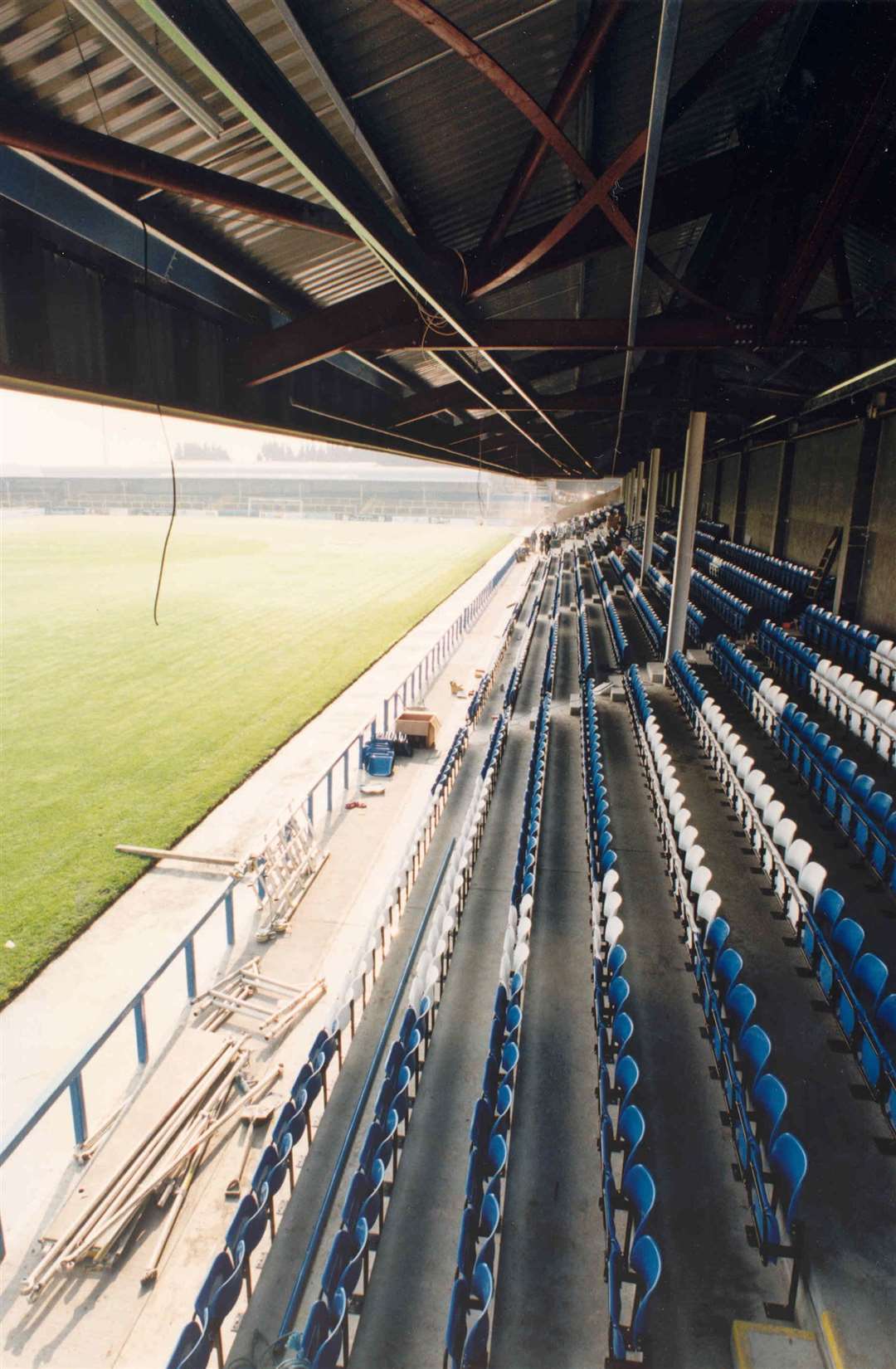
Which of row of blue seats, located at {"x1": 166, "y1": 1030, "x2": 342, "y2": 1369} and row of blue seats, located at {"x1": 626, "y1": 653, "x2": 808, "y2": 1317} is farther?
row of blue seats, located at {"x1": 626, "y1": 653, "x2": 808, "y2": 1317}

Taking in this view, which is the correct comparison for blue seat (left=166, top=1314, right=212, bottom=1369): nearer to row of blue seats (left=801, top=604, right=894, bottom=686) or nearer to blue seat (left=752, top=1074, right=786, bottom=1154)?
blue seat (left=752, top=1074, right=786, bottom=1154)

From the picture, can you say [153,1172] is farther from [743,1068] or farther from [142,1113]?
[743,1068]

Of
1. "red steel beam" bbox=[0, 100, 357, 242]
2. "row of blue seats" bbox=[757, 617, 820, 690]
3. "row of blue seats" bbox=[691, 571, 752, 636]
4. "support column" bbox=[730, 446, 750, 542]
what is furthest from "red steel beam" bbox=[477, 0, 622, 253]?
"support column" bbox=[730, 446, 750, 542]

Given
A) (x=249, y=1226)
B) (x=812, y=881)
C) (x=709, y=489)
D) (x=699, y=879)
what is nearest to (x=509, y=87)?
(x=249, y=1226)

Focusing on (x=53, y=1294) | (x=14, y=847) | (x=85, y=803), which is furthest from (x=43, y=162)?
(x=85, y=803)

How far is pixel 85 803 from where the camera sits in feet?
38.0

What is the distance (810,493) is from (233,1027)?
18361 millimetres

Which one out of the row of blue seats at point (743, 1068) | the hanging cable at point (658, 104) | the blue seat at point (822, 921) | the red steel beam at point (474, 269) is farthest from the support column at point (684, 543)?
the hanging cable at point (658, 104)

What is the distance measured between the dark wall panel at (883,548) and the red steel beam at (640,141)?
11.5 m

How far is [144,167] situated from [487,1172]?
218 inches

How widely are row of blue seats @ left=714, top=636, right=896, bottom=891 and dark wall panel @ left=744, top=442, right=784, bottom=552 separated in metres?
12.6

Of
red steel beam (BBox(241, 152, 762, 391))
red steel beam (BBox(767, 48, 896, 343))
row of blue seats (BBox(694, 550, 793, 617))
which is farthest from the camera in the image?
row of blue seats (BBox(694, 550, 793, 617))

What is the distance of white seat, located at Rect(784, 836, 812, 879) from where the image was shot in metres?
6.66

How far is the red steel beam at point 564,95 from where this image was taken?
300 cm
